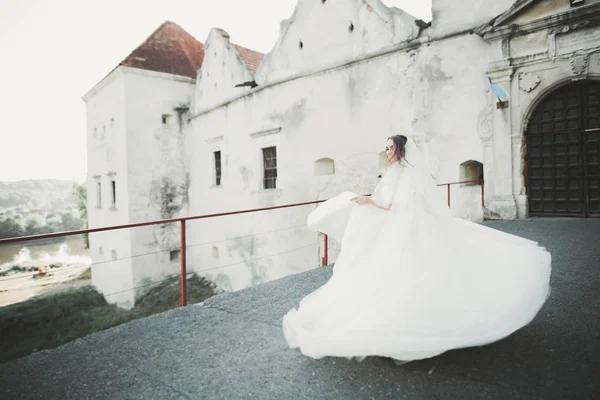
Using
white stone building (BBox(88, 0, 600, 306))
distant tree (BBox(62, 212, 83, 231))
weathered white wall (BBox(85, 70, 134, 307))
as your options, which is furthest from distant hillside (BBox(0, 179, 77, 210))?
white stone building (BBox(88, 0, 600, 306))

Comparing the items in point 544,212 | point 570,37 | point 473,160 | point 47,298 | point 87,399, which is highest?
point 570,37

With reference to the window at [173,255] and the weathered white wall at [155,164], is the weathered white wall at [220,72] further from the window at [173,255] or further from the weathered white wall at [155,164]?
the window at [173,255]

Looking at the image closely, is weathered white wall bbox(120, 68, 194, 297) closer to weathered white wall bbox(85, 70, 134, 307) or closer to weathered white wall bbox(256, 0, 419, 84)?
weathered white wall bbox(85, 70, 134, 307)

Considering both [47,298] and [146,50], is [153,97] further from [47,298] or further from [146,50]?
[47,298]

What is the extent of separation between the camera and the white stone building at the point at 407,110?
7848mm

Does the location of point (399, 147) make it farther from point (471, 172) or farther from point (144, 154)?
point (144, 154)

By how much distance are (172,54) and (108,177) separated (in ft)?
21.6

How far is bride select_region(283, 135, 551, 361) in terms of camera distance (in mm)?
2242

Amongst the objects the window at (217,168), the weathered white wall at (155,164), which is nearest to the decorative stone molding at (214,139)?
the window at (217,168)

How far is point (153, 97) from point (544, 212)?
15.0m

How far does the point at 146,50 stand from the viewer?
16.5m

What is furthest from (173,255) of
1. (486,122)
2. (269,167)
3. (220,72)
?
(486,122)

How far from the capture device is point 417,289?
7.83ft

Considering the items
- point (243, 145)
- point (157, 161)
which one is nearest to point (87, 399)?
point (243, 145)
